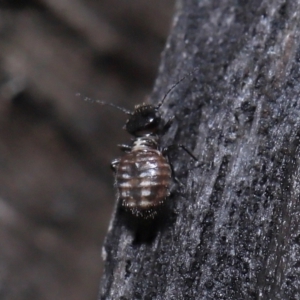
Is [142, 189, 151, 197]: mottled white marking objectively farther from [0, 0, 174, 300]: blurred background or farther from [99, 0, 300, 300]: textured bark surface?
A: [0, 0, 174, 300]: blurred background

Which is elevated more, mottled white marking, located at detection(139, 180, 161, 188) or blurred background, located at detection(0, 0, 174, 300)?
blurred background, located at detection(0, 0, 174, 300)

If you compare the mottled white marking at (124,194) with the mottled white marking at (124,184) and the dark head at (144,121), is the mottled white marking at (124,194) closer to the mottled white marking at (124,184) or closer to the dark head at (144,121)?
the mottled white marking at (124,184)

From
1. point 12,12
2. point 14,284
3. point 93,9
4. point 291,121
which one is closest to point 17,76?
point 12,12

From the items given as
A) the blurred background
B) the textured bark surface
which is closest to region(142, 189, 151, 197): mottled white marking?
the textured bark surface

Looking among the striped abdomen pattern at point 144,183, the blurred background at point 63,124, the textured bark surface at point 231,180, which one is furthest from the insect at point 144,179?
the blurred background at point 63,124

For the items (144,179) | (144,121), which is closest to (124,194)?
(144,179)

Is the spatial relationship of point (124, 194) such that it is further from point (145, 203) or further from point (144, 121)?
point (144, 121)

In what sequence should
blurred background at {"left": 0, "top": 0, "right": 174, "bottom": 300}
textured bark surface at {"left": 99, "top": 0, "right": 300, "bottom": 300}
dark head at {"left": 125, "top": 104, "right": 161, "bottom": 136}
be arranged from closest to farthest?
textured bark surface at {"left": 99, "top": 0, "right": 300, "bottom": 300}, dark head at {"left": 125, "top": 104, "right": 161, "bottom": 136}, blurred background at {"left": 0, "top": 0, "right": 174, "bottom": 300}

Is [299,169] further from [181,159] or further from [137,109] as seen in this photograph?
[137,109]
